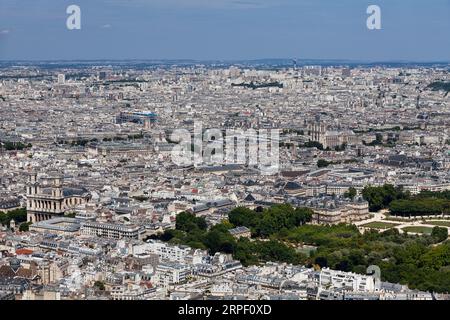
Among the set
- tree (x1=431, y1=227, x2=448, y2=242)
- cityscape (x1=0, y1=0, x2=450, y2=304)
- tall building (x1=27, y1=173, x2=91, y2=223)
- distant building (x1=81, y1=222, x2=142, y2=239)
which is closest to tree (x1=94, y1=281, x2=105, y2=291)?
cityscape (x1=0, y1=0, x2=450, y2=304)

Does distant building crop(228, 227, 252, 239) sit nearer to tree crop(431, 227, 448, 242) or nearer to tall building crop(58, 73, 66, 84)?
tree crop(431, 227, 448, 242)

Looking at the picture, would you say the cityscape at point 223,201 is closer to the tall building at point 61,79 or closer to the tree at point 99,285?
the tree at point 99,285

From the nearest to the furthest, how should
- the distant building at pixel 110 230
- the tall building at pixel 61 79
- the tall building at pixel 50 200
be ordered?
the distant building at pixel 110 230, the tall building at pixel 50 200, the tall building at pixel 61 79

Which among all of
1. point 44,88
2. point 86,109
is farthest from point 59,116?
point 44,88

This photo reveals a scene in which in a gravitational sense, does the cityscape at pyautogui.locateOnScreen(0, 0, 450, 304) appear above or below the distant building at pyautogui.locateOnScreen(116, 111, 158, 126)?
below

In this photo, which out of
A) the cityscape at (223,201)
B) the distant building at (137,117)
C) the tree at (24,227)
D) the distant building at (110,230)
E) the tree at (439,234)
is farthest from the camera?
the distant building at (137,117)

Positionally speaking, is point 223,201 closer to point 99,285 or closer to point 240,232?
point 240,232

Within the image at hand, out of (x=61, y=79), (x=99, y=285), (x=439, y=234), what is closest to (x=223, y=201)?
(x=439, y=234)

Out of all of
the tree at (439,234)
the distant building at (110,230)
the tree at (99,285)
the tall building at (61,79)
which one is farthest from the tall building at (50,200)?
the tall building at (61,79)

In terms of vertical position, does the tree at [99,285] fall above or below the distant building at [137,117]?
below
